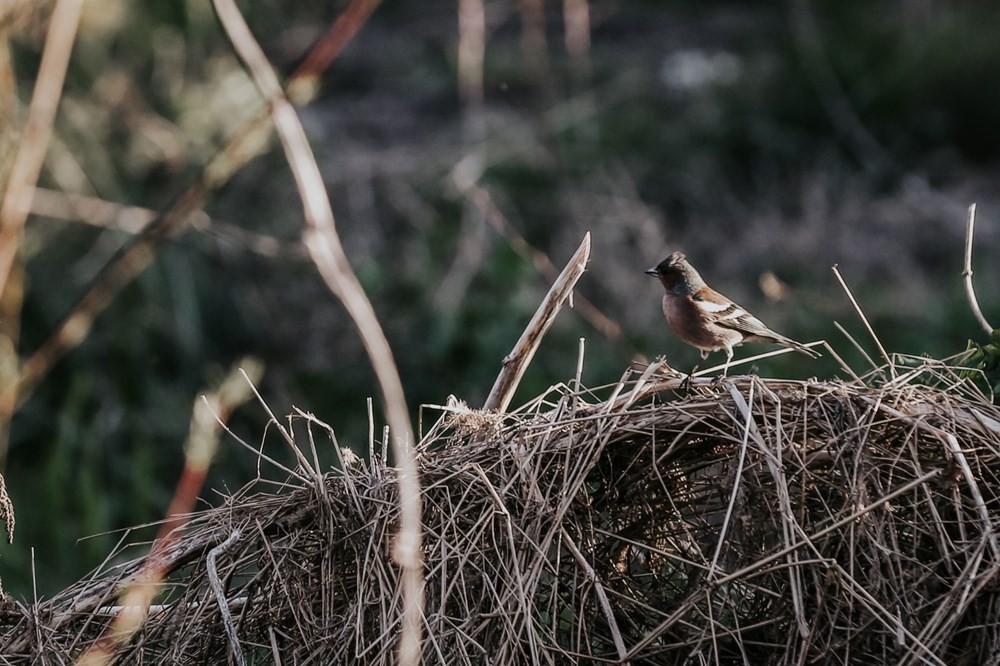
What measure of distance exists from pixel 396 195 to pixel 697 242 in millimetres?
2427

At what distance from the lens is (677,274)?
15.0 feet

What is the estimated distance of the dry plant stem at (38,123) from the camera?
164 centimetres

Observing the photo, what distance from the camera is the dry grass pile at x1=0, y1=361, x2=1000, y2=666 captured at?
2.39 meters

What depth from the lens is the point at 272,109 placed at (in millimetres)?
1412

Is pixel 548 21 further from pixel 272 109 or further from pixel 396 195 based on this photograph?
pixel 272 109

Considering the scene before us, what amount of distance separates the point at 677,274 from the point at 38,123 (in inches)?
122

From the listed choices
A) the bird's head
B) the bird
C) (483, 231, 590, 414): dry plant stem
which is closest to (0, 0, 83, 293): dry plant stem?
(483, 231, 590, 414): dry plant stem

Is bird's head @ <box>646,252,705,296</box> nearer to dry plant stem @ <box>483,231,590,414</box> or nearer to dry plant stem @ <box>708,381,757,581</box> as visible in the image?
dry plant stem @ <box>483,231,590,414</box>

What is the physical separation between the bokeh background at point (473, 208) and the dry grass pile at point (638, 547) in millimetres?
1793

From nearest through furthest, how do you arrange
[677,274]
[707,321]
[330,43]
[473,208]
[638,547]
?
[330,43], [638,547], [707,321], [677,274], [473,208]

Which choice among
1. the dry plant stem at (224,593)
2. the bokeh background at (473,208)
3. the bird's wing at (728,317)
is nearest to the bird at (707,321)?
the bird's wing at (728,317)

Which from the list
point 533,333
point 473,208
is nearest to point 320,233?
point 533,333

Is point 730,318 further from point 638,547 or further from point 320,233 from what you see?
point 320,233

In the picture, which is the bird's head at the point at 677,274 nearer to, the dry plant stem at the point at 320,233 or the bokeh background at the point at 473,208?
the bokeh background at the point at 473,208
